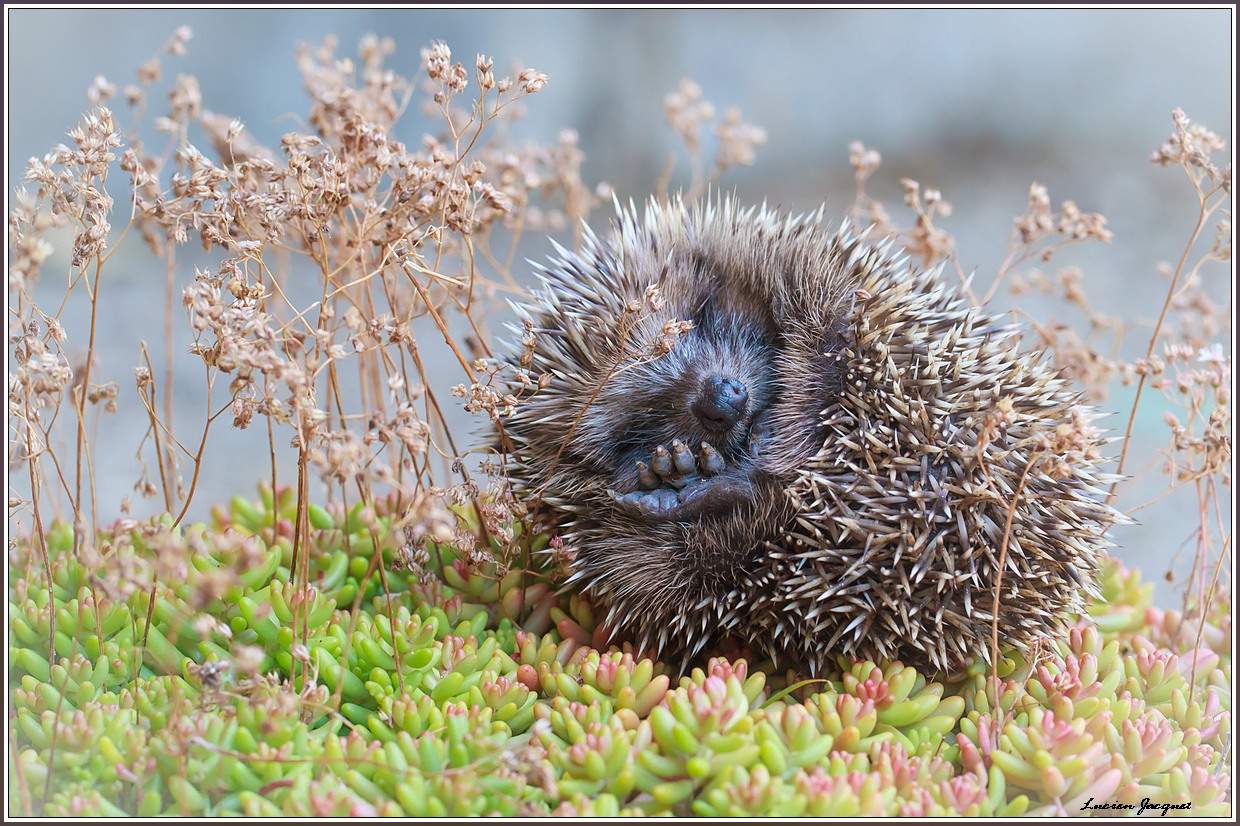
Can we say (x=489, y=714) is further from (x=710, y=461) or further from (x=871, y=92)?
(x=871, y=92)

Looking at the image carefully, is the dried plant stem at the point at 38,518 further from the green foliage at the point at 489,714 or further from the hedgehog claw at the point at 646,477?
the hedgehog claw at the point at 646,477

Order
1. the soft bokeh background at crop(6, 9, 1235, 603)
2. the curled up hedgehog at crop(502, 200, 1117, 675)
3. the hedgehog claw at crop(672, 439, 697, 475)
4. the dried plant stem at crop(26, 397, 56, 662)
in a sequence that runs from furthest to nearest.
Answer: the soft bokeh background at crop(6, 9, 1235, 603), the hedgehog claw at crop(672, 439, 697, 475), the curled up hedgehog at crop(502, 200, 1117, 675), the dried plant stem at crop(26, 397, 56, 662)

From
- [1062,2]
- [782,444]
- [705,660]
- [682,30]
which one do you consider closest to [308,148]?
[782,444]

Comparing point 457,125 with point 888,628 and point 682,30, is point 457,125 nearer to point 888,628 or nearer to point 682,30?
point 888,628

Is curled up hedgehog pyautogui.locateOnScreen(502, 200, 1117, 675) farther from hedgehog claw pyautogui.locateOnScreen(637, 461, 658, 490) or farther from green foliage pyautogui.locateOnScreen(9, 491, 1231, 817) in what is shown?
green foliage pyautogui.locateOnScreen(9, 491, 1231, 817)

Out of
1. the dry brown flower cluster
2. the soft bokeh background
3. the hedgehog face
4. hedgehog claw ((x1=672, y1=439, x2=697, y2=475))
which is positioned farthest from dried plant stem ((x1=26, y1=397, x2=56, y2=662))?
the soft bokeh background

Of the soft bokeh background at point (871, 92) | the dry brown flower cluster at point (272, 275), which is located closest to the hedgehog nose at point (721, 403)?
the dry brown flower cluster at point (272, 275)

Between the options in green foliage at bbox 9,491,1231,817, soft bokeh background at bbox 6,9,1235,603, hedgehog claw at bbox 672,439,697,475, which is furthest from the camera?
soft bokeh background at bbox 6,9,1235,603
